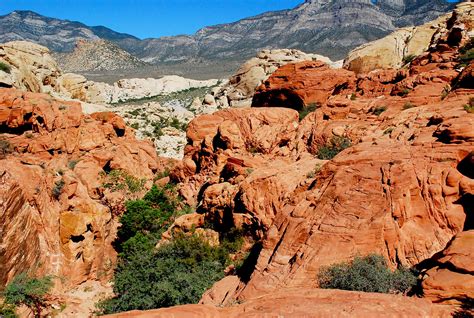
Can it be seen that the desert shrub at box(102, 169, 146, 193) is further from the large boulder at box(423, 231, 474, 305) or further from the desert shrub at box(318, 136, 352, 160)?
the large boulder at box(423, 231, 474, 305)

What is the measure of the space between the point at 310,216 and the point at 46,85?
42886 mm

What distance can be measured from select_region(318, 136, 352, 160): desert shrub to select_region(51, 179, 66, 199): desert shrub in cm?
1214

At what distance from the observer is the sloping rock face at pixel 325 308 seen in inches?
267

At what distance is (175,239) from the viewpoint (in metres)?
16.7

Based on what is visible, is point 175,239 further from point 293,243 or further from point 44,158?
point 44,158

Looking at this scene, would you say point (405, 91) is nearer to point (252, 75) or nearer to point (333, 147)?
point (333, 147)

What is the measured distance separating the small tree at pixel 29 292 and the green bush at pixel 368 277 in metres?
10.7

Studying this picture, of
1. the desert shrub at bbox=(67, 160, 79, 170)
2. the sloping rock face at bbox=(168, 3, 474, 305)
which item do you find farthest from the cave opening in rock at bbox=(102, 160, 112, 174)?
the sloping rock face at bbox=(168, 3, 474, 305)

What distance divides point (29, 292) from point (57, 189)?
6060 millimetres

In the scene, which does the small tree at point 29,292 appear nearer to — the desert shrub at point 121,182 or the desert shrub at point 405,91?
the desert shrub at point 121,182

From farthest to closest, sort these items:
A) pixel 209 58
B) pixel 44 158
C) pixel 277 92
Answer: pixel 209 58 < pixel 277 92 < pixel 44 158

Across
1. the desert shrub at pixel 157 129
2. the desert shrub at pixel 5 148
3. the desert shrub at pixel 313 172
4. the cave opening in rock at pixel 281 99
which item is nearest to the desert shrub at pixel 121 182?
the desert shrub at pixel 5 148

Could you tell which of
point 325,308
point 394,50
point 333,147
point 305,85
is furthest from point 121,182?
point 394,50

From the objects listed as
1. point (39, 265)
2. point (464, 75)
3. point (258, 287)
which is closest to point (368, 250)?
point (258, 287)
